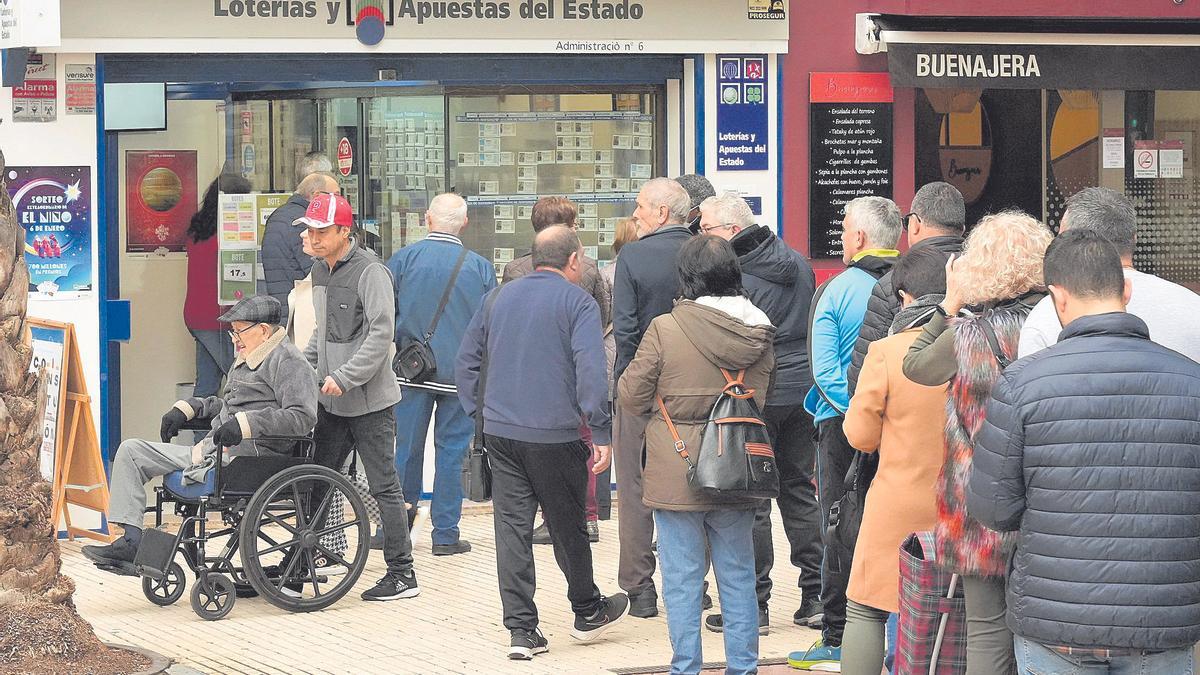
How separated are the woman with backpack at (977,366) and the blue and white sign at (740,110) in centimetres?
525

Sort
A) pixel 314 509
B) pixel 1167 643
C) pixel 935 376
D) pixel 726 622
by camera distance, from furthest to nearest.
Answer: pixel 314 509 → pixel 726 622 → pixel 935 376 → pixel 1167 643

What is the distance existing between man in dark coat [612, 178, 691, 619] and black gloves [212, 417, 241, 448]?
1.72 metres

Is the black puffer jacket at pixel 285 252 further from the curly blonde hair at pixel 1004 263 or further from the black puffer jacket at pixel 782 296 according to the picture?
the curly blonde hair at pixel 1004 263

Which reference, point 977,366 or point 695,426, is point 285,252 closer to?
point 695,426

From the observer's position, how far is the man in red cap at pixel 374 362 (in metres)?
8.08

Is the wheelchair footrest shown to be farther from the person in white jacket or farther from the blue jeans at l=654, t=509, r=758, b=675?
the person in white jacket

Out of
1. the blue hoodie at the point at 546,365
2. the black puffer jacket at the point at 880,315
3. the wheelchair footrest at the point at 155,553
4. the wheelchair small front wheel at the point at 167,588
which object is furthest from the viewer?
the wheelchair small front wheel at the point at 167,588

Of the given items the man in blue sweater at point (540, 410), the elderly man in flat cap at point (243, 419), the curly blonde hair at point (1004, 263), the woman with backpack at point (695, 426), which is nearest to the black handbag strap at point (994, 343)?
the curly blonde hair at point (1004, 263)

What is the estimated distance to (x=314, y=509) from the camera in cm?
800

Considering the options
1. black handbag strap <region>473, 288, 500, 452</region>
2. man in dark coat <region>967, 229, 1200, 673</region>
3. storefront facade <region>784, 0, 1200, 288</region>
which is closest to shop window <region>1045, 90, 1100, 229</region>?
storefront facade <region>784, 0, 1200, 288</region>

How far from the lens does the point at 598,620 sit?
23.5 ft

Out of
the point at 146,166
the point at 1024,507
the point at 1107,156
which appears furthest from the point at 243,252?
the point at 1024,507

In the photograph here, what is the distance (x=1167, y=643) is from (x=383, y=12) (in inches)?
266

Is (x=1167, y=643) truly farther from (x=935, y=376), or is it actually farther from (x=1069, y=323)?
(x=935, y=376)
